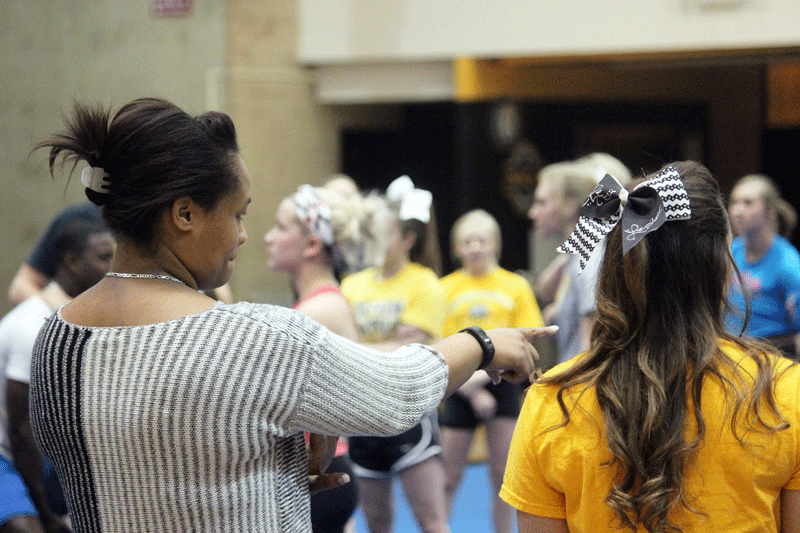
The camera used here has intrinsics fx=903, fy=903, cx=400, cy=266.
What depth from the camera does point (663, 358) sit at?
5.00 feet

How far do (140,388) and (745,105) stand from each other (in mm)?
8815

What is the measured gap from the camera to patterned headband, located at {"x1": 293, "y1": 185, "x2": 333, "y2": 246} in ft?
10.4

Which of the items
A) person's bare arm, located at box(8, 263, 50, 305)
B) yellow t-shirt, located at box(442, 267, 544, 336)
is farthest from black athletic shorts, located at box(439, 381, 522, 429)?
person's bare arm, located at box(8, 263, 50, 305)

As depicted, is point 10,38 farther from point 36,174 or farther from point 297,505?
point 297,505

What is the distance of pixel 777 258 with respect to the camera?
493cm

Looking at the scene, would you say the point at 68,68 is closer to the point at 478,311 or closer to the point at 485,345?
the point at 478,311

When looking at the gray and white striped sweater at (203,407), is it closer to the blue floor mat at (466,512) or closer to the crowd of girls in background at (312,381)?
the crowd of girls in background at (312,381)

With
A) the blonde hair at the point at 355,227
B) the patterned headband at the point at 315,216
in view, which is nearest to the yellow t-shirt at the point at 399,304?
the blonde hair at the point at 355,227

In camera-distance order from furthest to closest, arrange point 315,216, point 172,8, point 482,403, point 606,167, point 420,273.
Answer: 1. point 172,8
2. point 420,273
3. point 606,167
4. point 482,403
5. point 315,216

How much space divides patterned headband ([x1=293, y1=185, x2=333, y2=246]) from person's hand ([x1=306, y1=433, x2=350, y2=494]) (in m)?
1.54

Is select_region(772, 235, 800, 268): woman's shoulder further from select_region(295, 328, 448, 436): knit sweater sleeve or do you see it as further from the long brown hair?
select_region(295, 328, 448, 436): knit sweater sleeve

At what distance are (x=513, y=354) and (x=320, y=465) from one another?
1.37 feet

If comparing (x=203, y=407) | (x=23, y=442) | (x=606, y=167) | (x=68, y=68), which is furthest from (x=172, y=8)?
(x=203, y=407)

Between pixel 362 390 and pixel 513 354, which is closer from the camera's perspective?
pixel 362 390
